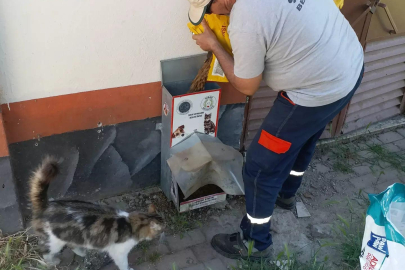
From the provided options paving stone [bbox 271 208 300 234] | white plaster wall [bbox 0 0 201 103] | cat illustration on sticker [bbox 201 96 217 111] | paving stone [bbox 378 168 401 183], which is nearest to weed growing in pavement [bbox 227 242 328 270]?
paving stone [bbox 271 208 300 234]

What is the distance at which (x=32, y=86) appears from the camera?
9.51ft

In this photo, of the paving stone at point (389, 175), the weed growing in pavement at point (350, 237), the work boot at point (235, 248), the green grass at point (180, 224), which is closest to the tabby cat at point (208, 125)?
the green grass at point (180, 224)

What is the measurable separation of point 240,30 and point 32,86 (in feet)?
5.04

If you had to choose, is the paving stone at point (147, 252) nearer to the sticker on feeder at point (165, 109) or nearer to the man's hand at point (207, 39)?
the sticker on feeder at point (165, 109)

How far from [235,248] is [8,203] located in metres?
1.74

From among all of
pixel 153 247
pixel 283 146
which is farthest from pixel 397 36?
pixel 153 247

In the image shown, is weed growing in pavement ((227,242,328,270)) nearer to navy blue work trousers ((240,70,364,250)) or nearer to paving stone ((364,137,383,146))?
navy blue work trousers ((240,70,364,250))

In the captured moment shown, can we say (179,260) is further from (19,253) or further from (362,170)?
(362,170)

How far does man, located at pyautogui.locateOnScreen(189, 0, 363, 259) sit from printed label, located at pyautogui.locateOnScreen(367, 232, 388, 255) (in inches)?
27.6

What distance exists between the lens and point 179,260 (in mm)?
3215

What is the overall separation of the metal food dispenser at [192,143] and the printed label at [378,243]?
110 centimetres

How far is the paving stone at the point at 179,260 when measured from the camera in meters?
3.15

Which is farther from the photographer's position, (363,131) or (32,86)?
(363,131)

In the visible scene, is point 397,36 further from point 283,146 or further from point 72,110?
point 72,110
